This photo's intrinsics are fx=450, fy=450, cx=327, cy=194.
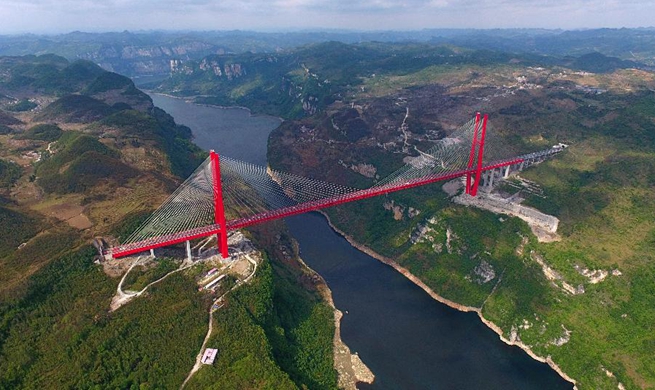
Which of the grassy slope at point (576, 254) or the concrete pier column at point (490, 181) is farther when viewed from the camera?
the concrete pier column at point (490, 181)

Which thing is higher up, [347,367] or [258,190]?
[258,190]

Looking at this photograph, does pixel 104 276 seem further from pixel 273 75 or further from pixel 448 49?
pixel 448 49

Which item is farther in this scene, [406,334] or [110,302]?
[406,334]

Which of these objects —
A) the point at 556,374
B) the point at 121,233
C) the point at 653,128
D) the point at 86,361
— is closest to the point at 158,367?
the point at 86,361

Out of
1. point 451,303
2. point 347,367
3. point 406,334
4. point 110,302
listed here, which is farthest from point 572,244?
point 110,302

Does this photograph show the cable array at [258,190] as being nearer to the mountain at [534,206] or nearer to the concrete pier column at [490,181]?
the concrete pier column at [490,181]

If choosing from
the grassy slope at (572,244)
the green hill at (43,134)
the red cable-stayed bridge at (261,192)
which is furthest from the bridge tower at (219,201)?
the green hill at (43,134)

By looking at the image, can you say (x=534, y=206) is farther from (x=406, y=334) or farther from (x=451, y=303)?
(x=406, y=334)
